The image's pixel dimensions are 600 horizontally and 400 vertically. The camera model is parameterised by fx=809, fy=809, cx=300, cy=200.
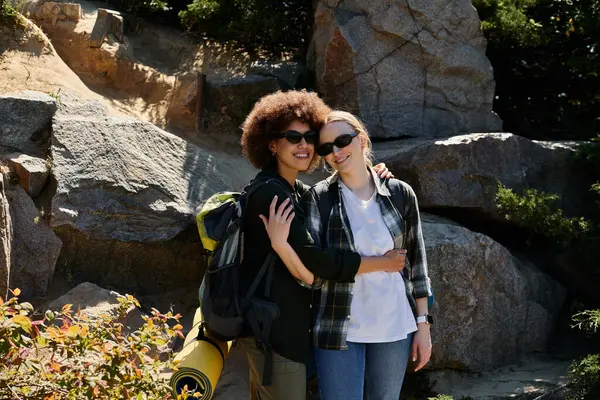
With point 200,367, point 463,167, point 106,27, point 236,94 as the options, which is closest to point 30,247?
point 200,367

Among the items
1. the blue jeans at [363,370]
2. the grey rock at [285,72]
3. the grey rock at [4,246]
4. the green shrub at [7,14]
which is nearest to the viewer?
the blue jeans at [363,370]

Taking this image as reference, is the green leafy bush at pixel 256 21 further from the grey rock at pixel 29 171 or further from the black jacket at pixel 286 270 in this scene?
the black jacket at pixel 286 270

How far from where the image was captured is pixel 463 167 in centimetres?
702

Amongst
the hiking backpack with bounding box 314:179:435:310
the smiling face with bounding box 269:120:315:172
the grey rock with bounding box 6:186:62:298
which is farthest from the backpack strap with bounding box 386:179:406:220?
the grey rock with bounding box 6:186:62:298

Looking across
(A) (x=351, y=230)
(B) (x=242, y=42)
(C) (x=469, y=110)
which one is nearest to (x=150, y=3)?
(B) (x=242, y=42)

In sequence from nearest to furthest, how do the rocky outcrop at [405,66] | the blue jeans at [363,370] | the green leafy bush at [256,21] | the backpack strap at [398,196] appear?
the blue jeans at [363,370] → the backpack strap at [398,196] → the rocky outcrop at [405,66] → the green leafy bush at [256,21]

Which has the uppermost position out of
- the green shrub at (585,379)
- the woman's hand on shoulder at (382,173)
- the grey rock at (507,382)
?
the woman's hand on shoulder at (382,173)

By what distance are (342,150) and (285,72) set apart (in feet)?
14.5

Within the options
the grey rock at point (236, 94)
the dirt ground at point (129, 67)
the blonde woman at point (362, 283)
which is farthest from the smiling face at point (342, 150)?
the grey rock at point (236, 94)

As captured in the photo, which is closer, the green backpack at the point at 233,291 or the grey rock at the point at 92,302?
the green backpack at the point at 233,291

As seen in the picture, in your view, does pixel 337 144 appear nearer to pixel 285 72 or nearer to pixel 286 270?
pixel 286 270

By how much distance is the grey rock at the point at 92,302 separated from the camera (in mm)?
5699

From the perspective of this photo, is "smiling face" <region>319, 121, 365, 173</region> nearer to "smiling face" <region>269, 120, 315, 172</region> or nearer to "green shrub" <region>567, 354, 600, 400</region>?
"smiling face" <region>269, 120, 315, 172</region>

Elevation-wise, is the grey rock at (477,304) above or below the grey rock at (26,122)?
below
